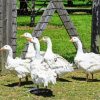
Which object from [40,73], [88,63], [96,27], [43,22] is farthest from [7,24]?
[96,27]

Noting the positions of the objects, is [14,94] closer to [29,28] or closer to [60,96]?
[60,96]

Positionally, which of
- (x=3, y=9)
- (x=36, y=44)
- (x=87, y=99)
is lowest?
(x=87, y=99)

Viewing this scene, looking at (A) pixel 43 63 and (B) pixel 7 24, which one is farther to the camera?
(B) pixel 7 24

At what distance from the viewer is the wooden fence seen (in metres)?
11.5

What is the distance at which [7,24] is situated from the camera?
11523 millimetres

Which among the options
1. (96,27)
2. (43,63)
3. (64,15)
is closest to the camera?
(43,63)

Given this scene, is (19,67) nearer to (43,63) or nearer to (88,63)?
(43,63)

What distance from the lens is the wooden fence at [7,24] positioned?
11461 millimetres

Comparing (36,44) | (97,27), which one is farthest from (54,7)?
(36,44)

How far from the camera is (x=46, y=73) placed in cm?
923

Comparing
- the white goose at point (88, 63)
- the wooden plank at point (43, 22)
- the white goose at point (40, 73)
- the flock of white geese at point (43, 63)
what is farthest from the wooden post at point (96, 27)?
the white goose at point (40, 73)

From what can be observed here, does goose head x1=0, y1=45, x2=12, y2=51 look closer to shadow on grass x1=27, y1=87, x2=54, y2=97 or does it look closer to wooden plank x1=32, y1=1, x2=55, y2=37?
shadow on grass x1=27, y1=87, x2=54, y2=97

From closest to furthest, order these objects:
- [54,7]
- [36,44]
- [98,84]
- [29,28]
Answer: [36,44], [98,84], [54,7], [29,28]

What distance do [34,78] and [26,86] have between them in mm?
1041
